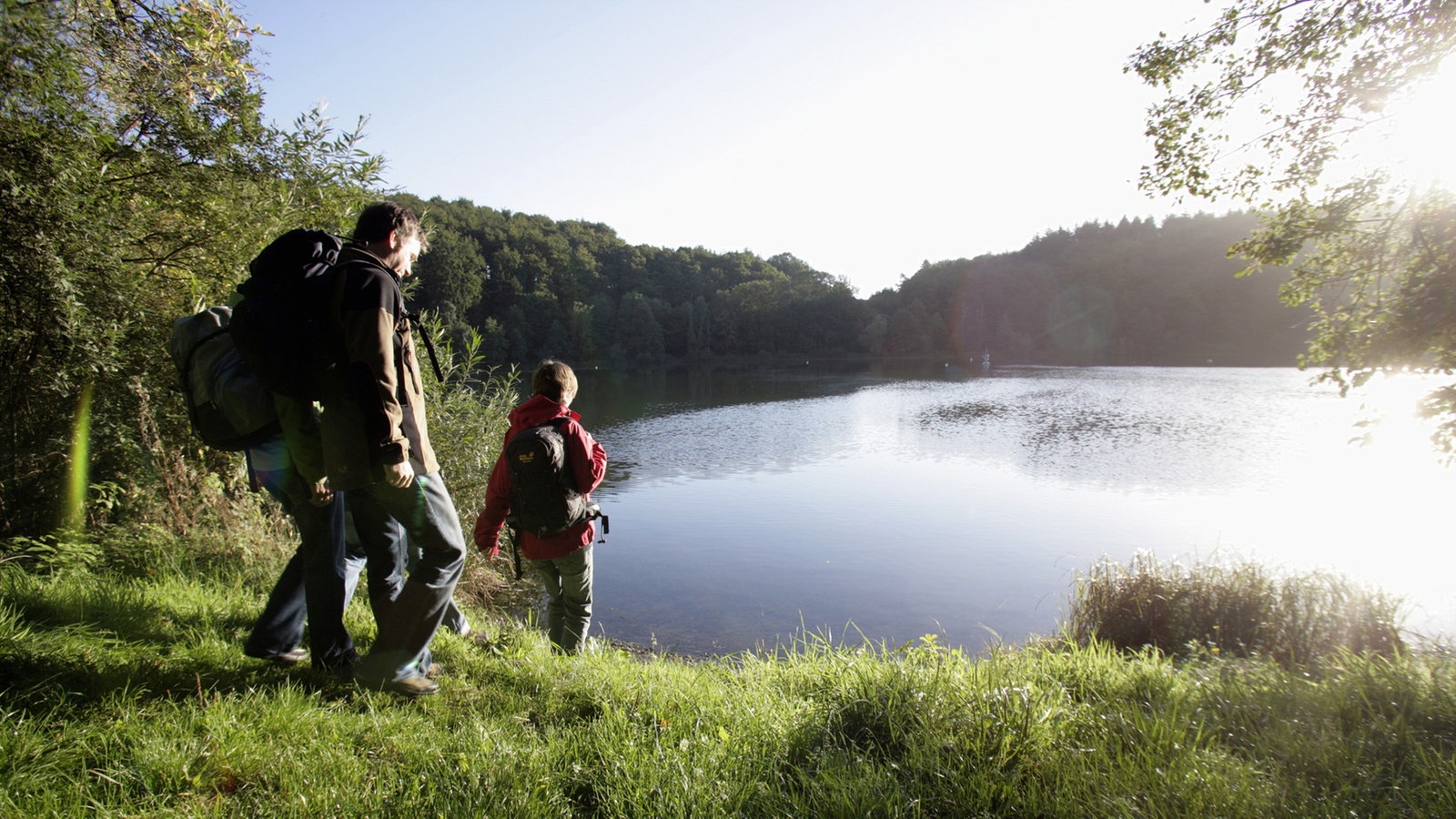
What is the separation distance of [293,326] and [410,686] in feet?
4.58

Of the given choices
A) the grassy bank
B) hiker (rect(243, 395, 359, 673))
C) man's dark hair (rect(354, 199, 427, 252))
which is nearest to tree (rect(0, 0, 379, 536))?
the grassy bank

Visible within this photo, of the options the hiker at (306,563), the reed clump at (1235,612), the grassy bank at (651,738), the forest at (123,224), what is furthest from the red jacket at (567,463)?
the reed clump at (1235,612)

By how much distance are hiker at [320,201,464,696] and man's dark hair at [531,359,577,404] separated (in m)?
0.97

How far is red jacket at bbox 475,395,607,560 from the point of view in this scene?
3.61 meters

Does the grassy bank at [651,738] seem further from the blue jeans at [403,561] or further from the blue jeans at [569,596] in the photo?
the blue jeans at [569,596]

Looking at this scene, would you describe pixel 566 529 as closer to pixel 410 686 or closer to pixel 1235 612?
pixel 410 686

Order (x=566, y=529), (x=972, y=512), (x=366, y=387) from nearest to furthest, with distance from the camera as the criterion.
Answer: (x=366, y=387) → (x=566, y=529) → (x=972, y=512)

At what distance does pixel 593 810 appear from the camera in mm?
2002

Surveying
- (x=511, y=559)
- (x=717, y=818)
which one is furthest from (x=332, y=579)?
(x=511, y=559)

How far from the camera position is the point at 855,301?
293 feet

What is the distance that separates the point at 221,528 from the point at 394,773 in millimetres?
3604

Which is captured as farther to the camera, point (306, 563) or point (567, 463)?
point (567, 463)

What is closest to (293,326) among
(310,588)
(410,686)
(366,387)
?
(366,387)

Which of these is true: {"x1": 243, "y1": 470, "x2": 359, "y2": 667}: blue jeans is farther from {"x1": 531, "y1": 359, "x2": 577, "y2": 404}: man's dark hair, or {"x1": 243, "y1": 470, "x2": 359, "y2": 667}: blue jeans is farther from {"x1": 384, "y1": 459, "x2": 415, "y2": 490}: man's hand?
{"x1": 531, "y1": 359, "x2": 577, "y2": 404}: man's dark hair
